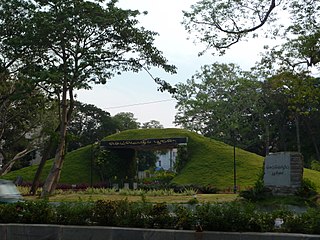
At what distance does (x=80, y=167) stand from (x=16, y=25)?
712 inches

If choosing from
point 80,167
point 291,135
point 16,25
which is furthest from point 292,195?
point 291,135

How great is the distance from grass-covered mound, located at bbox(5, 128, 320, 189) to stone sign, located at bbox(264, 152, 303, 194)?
370 inches

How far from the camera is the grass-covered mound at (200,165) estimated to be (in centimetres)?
3183

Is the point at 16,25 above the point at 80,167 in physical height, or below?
above

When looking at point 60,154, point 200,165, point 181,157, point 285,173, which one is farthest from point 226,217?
point 181,157

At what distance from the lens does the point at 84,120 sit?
64.6 m

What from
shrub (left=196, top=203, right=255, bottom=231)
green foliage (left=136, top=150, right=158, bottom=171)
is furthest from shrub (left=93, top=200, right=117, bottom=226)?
green foliage (left=136, top=150, right=158, bottom=171)

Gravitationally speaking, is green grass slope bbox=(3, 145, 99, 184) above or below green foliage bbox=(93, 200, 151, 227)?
above

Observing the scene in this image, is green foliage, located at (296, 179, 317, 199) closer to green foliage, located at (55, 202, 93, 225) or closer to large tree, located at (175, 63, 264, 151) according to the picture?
green foliage, located at (55, 202, 93, 225)

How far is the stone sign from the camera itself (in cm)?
1930

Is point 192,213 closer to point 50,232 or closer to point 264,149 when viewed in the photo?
point 50,232

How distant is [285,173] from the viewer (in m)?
19.5

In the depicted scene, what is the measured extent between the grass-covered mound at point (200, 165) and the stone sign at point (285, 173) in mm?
9395

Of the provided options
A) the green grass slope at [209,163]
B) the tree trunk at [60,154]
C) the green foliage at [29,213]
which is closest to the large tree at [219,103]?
the green grass slope at [209,163]
